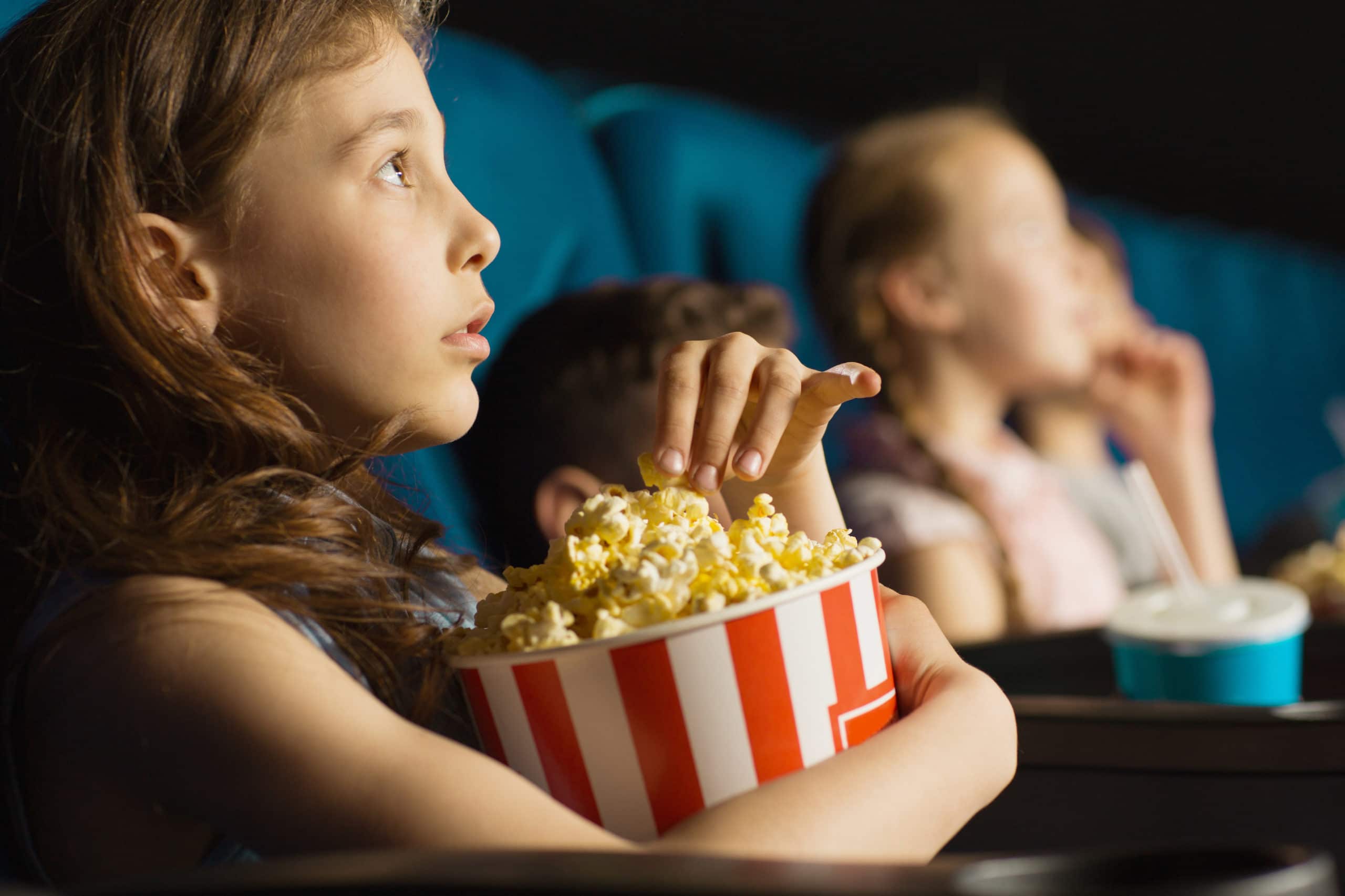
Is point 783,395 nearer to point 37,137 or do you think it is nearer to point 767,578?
point 767,578

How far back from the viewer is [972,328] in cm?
164

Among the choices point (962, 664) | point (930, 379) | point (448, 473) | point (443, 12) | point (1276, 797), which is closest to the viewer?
point (962, 664)

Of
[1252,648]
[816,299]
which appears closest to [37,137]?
[1252,648]

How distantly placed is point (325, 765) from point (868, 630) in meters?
0.23

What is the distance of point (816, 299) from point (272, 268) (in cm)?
120

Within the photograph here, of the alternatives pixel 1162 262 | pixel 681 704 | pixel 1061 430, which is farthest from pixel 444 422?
pixel 1162 262

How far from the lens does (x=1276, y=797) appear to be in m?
0.68

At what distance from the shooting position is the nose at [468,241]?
64cm

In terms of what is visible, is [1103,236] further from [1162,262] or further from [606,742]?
[606,742]

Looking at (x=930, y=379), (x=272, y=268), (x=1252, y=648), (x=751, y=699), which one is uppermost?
(x=272, y=268)

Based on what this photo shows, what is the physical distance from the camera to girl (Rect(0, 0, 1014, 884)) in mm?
480

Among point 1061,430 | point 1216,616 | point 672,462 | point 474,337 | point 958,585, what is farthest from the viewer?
point 1061,430

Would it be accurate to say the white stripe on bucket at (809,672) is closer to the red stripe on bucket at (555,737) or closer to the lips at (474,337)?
the red stripe on bucket at (555,737)

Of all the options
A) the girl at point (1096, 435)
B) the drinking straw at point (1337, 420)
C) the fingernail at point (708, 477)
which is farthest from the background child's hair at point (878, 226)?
the drinking straw at point (1337, 420)
